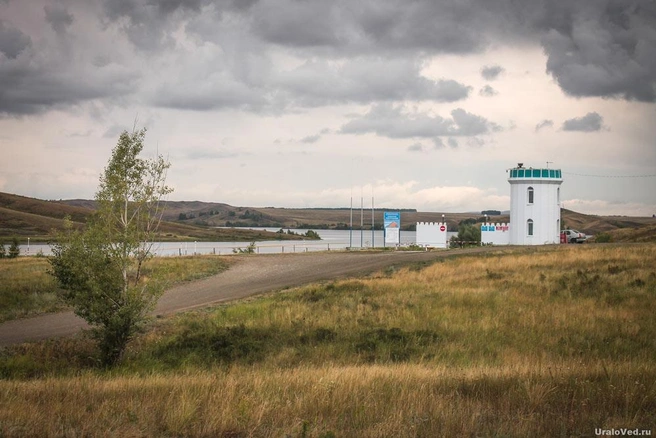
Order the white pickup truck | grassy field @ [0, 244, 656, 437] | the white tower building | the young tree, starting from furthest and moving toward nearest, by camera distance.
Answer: the white pickup truck, the white tower building, the young tree, grassy field @ [0, 244, 656, 437]

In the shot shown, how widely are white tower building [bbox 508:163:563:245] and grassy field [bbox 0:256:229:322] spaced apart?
3519 cm

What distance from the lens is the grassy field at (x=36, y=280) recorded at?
1030 inches

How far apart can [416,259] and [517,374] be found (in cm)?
3045

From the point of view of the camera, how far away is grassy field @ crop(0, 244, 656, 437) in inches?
316

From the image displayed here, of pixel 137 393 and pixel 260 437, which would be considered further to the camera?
A: pixel 137 393

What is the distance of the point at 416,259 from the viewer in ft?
136

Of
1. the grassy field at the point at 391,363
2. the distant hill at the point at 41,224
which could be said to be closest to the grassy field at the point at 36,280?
the grassy field at the point at 391,363

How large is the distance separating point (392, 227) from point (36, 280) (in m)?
37.8

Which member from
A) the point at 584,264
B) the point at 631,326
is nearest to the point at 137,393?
the point at 631,326

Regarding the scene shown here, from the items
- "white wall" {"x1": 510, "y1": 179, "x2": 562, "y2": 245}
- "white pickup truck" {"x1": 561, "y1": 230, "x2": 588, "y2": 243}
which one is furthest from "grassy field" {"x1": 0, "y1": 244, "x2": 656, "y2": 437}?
"white pickup truck" {"x1": 561, "y1": 230, "x2": 588, "y2": 243}

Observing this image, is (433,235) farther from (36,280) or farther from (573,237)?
(36,280)

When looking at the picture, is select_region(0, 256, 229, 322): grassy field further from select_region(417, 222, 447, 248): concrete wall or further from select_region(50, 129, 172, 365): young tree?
select_region(417, 222, 447, 248): concrete wall

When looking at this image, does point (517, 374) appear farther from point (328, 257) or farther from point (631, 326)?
point (328, 257)

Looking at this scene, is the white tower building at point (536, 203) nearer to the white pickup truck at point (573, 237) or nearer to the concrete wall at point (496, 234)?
the concrete wall at point (496, 234)
